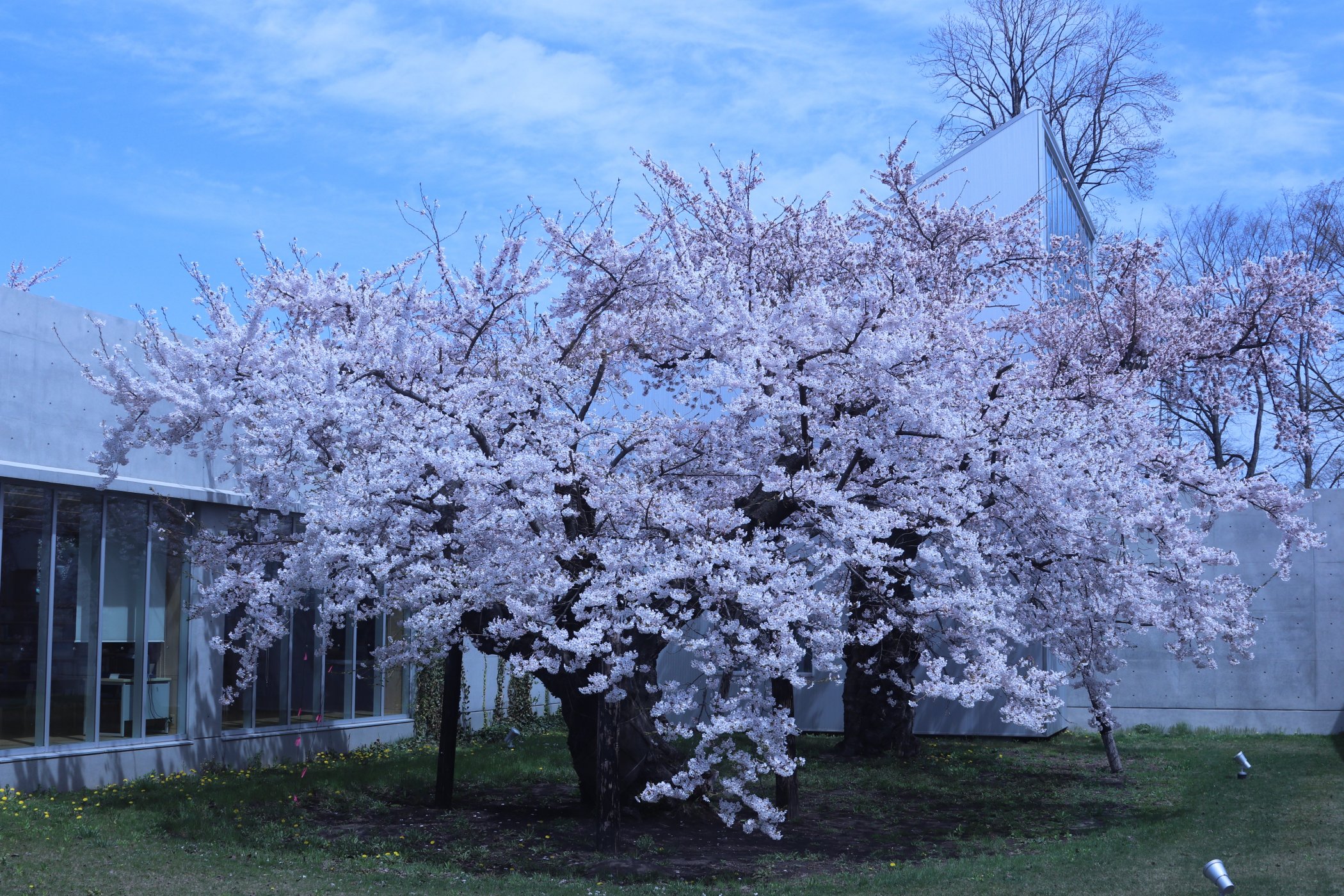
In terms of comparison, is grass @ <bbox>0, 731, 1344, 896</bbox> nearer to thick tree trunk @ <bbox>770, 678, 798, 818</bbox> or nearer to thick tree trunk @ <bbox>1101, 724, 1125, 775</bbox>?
thick tree trunk @ <bbox>770, 678, 798, 818</bbox>

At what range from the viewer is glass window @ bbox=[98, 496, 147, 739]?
41.7 ft

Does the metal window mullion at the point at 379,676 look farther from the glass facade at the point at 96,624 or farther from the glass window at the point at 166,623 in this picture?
the glass window at the point at 166,623

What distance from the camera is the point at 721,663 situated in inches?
357

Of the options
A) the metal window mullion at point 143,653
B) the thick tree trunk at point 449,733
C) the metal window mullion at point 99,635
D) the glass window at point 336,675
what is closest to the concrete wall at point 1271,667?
the glass window at point 336,675

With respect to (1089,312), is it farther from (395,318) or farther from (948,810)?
(395,318)

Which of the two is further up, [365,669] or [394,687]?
[365,669]

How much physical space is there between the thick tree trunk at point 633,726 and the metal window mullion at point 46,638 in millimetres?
4863

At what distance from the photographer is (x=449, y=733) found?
479 inches

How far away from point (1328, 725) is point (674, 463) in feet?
48.0

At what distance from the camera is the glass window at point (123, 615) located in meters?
12.7

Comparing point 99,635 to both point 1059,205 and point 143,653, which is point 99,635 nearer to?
point 143,653

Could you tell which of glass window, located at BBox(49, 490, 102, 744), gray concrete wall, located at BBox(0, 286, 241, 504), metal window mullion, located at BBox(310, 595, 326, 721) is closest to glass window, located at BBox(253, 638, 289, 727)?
metal window mullion, located at BBox(310, 595, 326, 721)

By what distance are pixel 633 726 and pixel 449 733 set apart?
2172 mm

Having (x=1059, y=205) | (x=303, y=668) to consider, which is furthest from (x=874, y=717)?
(x=1059, y=205)
